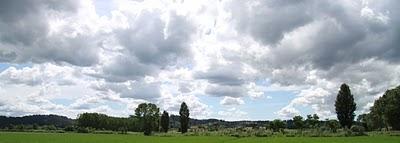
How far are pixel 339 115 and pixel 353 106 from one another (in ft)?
12.8

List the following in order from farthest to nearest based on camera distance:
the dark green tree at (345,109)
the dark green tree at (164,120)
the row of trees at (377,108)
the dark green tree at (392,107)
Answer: the dark green tree at (164,120) < the dark green tree at (345,109) < the row of trees at (377,108) < the dark green tree at (392,107)

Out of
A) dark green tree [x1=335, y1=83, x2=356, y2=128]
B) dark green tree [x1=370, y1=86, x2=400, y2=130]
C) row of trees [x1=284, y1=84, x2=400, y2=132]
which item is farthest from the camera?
dark green tree [x1=335, y1=83, x2=356, y2=128]

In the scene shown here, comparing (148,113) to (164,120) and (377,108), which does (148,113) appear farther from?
(377,108)

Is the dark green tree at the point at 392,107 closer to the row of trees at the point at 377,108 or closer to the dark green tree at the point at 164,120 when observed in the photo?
the row of trees at the point at 377,108

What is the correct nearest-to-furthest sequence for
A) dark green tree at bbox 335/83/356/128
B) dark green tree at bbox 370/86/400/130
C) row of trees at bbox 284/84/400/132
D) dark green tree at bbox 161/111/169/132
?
dark green tree at bbox 370/86/400/130, row of trees at bbox 284/84/400/132, dark green tree at bbox 335/83/356/128, dark green tree at bbox 161/111/169/132

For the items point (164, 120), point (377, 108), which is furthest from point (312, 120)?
point (164, 120)

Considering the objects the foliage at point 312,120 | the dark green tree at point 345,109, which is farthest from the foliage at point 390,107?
the foliage at point 312,120

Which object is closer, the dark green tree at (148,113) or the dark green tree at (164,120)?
the dark green tree at (148,113)

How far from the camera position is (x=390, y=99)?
117625 mm

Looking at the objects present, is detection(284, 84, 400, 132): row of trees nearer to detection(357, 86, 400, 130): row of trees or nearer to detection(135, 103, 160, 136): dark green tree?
detection(357, 86, 400, 130): row of trees

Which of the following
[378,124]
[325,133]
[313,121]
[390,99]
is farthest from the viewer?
[313,121]

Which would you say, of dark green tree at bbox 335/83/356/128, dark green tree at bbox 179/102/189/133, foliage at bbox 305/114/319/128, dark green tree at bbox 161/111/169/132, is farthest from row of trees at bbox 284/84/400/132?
dark green tree at bbox 161/111/169/132

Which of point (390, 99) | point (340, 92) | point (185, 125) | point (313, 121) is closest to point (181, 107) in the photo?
point (185, 125)

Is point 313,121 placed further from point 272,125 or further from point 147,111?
point 147,111
